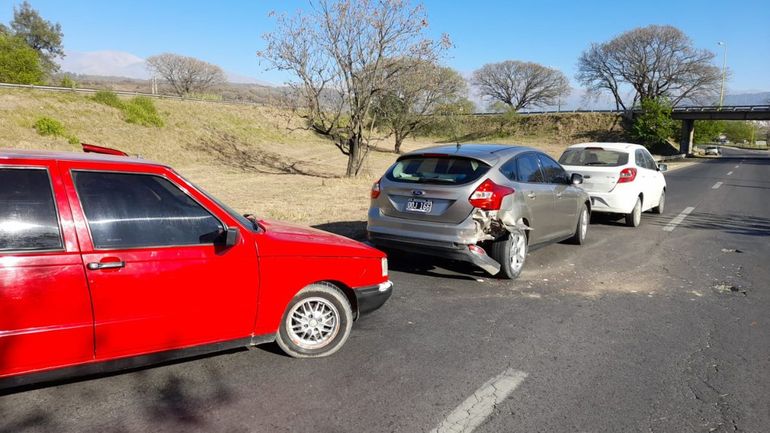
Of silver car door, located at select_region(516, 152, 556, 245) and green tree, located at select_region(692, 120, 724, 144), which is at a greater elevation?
green tree, located at select_region(692, 120, 724, 144)

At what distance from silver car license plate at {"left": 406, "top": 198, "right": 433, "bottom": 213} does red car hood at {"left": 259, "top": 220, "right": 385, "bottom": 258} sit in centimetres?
174

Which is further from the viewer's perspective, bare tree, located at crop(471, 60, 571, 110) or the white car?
bare tree, located at crop(471, 60, 571, 110)

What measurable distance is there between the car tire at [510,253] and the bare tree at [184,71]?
7476 cm

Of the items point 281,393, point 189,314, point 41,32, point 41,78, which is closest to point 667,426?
point 281,393

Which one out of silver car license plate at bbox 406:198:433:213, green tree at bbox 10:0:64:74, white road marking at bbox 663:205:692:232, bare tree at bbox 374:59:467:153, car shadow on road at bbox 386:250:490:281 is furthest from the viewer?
green tree at bbox 10:0:64:74

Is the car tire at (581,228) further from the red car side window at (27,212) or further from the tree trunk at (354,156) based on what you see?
the tree trunk at (354,156)

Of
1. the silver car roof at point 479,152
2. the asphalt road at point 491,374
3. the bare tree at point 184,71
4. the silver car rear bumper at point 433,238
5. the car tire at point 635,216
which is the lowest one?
the asphalt road at point 491,374

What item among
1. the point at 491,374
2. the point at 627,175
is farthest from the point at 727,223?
the point at 491,374

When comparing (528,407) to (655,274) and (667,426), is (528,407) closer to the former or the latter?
(667,426)

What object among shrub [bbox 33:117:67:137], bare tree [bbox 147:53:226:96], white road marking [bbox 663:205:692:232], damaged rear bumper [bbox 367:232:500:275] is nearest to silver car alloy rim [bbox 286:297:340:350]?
damaged rear bumper [bbox 367:232:500:275]

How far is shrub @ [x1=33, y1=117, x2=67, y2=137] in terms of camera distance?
23.0 meters

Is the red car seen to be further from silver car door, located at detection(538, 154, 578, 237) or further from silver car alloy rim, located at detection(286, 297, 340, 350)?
silver car door, located at detection(538, 154, 578, 237)

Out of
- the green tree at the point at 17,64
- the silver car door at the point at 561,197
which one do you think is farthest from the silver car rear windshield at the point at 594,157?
the green tree at the point at 17,64

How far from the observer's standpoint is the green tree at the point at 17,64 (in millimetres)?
30250
